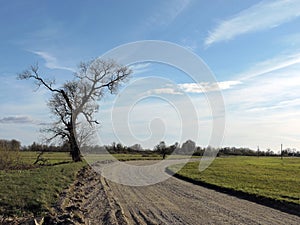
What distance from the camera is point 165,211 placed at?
39.7 feet

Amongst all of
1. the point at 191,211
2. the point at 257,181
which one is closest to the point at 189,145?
the point at 257,181

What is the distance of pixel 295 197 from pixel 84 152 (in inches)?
1319

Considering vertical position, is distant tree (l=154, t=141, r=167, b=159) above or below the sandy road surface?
above

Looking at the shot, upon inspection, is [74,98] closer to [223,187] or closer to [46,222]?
[223,187]

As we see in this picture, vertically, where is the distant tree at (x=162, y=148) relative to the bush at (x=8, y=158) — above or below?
above

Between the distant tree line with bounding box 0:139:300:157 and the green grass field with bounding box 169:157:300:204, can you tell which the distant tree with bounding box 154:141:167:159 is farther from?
the green grass field with bounding box 169:157:300:204

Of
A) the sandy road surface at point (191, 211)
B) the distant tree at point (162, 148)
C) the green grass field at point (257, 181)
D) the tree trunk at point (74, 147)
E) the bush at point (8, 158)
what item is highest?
the distant tree at point (162, 148)

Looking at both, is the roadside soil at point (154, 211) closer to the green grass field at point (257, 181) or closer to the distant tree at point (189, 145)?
the green grass field at point (257, 181)

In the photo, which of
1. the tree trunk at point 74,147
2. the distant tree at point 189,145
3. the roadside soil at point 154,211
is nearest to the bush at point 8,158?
the tree trunk at point 74,147

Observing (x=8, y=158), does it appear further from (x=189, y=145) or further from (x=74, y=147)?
(x=189, y=145)

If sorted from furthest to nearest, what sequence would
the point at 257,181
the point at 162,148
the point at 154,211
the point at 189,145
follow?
the point at 162,148, the point at 189,145, the point at 257,181, the point at 154,211

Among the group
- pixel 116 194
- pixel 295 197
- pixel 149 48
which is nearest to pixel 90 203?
pixel 116 194

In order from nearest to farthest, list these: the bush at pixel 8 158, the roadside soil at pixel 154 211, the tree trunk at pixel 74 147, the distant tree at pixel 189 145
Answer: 1. the roadside soil at pixel 154 211
2. the bush at pixel 8 158
3. the distant tree at pixel 189 145
4. the tree trunk at pixel 74 147

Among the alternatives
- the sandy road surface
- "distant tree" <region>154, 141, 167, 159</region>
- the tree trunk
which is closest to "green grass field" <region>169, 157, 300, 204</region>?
the sandy road surface
